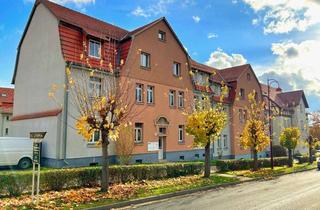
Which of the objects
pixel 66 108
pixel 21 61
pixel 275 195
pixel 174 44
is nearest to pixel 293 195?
pixel 275 195

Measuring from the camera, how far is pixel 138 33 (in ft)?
79.6

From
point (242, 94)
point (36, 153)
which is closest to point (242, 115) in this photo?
point (242, 94)

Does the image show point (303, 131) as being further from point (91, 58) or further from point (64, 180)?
point (64, 180)

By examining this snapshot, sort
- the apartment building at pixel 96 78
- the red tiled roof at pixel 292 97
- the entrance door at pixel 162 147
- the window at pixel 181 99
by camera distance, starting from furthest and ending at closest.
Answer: the red tiled roof at pixel 292 97 < the window at pixel 181 99 < the entrance door at pixel 162 147 < the apartment building at pixel 96 78

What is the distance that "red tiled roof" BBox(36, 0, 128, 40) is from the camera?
21.8 meters

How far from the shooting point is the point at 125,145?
21.3 meters

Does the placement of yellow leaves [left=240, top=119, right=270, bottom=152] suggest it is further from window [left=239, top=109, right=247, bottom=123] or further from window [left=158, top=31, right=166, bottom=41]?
window [left=239, top=109, right=247, bottom=123]

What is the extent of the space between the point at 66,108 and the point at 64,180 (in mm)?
8106

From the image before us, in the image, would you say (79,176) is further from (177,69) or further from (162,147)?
(177,69)

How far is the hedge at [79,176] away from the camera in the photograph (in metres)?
11.2

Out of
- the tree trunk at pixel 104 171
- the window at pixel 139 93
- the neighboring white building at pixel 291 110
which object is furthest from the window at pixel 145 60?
the neighboring white building at pixel 291 110

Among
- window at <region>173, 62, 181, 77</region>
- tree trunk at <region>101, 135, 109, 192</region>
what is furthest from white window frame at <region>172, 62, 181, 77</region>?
tree trunk at <region>101, 135, 109, 192</region>

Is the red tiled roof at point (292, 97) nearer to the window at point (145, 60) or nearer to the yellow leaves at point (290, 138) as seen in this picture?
the yellow leaves at point (290, 138)

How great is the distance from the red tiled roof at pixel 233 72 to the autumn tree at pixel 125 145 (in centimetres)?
2010
